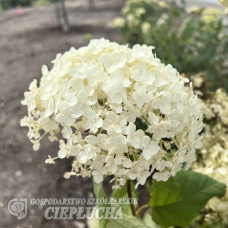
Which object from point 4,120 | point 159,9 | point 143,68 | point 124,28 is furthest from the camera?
point 159,9

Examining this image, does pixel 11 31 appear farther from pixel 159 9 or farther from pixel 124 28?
pixel 159 9

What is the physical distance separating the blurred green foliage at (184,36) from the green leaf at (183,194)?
24.2 inches

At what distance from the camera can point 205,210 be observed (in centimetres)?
72

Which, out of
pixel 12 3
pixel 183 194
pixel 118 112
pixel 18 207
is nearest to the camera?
pixel 118 112

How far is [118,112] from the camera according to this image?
1.31 ft

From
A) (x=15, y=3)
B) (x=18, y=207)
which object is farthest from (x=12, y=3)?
(x=18, y=207)

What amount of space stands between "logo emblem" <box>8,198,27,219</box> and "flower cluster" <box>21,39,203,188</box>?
6.0 inches

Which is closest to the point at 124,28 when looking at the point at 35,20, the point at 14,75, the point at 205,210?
the point at 35,20

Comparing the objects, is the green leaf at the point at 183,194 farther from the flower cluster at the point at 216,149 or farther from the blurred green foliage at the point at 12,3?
the blurred green foliage at the point at 12,3

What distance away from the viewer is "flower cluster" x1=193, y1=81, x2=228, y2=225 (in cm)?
65

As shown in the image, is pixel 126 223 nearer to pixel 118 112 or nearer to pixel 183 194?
pixel 183 194

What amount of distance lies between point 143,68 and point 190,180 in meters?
0.29

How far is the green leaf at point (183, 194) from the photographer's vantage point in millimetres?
614

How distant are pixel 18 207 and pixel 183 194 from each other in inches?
12.6
